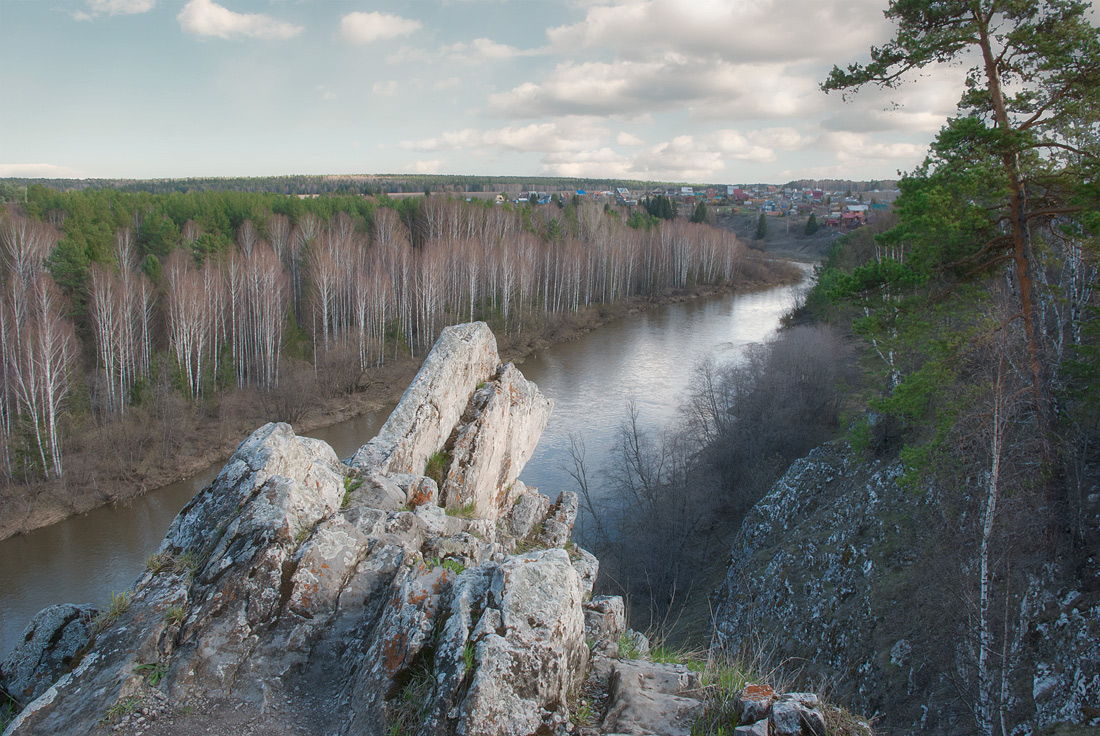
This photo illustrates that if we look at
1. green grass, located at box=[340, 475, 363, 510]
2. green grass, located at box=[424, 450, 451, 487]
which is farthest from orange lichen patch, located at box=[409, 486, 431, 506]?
green grass, located at box=[424, 450, 451, 487]

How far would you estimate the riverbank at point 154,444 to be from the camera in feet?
72.5

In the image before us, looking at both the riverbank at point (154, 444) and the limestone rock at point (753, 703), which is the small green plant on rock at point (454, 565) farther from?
the riverbank at point (154, 444)

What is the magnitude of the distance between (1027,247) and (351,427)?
28108 mm

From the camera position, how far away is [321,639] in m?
5.74

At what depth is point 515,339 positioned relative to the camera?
147ft

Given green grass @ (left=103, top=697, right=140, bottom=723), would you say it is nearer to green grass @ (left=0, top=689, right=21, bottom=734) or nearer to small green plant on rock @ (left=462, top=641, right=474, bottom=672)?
green grass @ (left=0, top=689, right=21, bottom=734)

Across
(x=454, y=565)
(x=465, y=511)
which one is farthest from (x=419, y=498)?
(x=454, y=565)

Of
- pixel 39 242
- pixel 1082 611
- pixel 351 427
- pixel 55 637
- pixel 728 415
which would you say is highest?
pixel 39 242

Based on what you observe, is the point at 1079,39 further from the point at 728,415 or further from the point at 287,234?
the point at 287,234

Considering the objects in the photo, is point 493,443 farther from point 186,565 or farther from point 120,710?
point 120,710

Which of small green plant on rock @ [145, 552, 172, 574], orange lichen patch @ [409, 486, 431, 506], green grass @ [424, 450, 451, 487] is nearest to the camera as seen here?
small green plant on rock @ [145, 552, 172, 574]

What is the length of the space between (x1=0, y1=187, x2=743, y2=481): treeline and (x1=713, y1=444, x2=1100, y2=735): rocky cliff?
25.0 m

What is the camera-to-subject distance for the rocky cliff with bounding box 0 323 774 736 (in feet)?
15.7

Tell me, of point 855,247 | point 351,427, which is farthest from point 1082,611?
point 855,247
